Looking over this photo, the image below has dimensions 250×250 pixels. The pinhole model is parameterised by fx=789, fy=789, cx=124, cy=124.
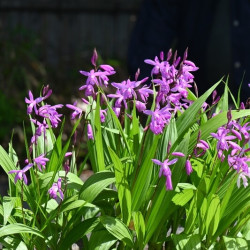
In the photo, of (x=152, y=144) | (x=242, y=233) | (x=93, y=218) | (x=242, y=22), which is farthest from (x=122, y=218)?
(x=242, y=22)

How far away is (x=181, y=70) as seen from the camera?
2.14 metres

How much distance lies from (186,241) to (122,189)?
226 mm

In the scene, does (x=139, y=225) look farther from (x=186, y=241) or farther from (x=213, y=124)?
(x=213, y=124)

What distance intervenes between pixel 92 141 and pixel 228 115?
48 cm

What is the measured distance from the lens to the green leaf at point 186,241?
2.10 meters

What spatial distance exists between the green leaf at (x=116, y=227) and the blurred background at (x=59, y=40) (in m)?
6.41

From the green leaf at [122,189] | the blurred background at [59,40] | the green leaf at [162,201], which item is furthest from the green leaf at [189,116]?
the blurred background at [59,40]

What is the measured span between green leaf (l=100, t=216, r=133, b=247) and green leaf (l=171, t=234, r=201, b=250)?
0.13 meters

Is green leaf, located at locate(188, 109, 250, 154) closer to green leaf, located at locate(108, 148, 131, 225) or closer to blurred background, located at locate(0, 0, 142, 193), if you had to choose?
green leaf, located at locate(108, 148, 131, 225)

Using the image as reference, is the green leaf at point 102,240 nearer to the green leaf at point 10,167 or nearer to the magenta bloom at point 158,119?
the green leaf at point 10,167

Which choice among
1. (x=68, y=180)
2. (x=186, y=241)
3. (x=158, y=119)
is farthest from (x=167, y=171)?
(x=68, y=180)

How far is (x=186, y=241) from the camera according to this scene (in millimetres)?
2115

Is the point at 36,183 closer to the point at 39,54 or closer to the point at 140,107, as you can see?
the point at 140,107

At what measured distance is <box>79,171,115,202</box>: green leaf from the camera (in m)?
2.07
